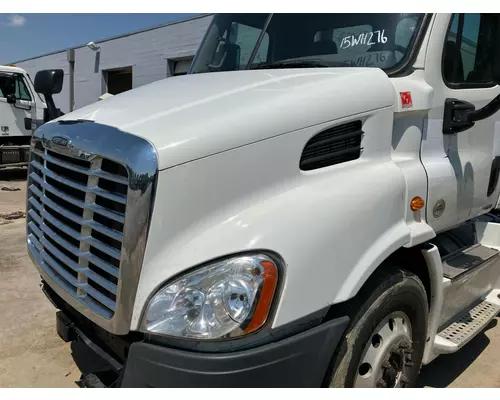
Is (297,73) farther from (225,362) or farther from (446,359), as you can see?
(446,359)

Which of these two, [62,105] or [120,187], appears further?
[62,105]

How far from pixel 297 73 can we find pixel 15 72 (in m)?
12.0

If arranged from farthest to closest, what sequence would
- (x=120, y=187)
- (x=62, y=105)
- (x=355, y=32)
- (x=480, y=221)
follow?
1. (x=62, y=105)
2. (x=480, y=221)
3. (x=355, y=32)
4. (x=120, y=187)

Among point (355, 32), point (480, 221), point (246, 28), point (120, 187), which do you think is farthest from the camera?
point (480, 221)

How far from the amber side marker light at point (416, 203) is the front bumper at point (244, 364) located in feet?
2.67

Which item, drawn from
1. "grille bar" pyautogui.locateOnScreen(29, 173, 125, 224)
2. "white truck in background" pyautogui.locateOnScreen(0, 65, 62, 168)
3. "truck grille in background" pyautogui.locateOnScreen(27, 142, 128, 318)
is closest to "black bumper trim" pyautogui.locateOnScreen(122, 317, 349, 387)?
"truck grille in background" pyautogui.locateOnScreen(27, 142, 128, 318)

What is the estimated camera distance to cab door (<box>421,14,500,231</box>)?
2859mm

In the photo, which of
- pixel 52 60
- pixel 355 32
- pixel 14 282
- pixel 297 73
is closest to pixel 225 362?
Answer: pixel 297 73

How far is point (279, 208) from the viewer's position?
2107 millimetres

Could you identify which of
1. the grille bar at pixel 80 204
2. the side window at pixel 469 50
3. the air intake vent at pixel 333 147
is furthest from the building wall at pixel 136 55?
the air intake vent at pixel 333 147

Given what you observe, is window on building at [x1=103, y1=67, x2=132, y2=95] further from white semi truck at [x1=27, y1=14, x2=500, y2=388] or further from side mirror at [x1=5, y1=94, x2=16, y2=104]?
white semi truck at [x1=27, y1=14, x2=500, y2=388]

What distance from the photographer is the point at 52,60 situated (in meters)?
29.0

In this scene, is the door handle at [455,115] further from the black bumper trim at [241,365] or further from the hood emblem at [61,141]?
the hood emblem at [61,141]

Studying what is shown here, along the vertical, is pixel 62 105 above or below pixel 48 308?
below
